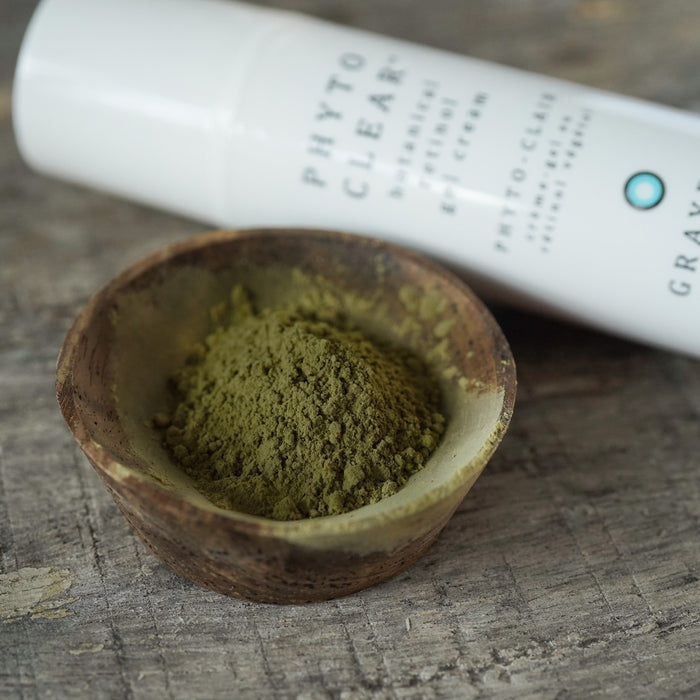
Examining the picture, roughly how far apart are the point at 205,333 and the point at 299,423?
17 centimetres

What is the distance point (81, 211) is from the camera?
34.1 inches

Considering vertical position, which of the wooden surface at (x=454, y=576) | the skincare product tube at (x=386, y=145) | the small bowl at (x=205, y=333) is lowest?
the wooden surface at (x=454, y=576)

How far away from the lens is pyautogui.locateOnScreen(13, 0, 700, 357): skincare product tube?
2.04 feet

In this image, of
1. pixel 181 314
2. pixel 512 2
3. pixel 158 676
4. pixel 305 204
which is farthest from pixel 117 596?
pixel 512 2

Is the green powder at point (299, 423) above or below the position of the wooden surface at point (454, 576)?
above

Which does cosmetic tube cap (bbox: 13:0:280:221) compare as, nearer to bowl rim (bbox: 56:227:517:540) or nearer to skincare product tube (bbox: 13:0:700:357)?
skincare product tube (bbox: 13:0:700:357)

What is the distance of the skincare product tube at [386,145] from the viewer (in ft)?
2.04

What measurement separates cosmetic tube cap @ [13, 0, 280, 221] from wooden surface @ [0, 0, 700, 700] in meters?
0.12

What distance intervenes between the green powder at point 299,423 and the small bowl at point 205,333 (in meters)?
0.01

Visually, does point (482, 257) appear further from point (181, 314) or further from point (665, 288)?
point (181, 314)

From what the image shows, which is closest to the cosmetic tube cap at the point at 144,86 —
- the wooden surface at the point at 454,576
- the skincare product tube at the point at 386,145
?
the skincare product tube at the point at 386,145

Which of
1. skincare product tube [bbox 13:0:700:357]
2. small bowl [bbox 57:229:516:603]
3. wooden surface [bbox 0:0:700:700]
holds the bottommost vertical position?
wooden surface [bbox 0:0:700:700]

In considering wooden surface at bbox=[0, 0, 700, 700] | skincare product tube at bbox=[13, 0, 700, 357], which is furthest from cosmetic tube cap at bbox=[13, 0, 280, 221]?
wooden surface at bbox=[0, 0, 700, 700]

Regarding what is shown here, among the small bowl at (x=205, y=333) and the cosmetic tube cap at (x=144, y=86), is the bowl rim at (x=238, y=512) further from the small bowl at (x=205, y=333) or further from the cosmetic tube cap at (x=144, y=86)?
the cosmetic tube cap at (x=144, y=86)
